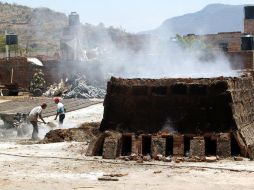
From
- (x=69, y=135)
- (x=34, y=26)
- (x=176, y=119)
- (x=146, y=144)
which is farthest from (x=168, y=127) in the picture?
(x=34, y=26)

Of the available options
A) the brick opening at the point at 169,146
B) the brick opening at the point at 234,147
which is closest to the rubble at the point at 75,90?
the brick opening at the point at 169,146

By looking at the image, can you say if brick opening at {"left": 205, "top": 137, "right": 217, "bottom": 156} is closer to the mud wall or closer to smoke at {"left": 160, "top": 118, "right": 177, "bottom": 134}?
the mud wall

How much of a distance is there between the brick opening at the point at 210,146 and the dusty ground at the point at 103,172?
0.80 m

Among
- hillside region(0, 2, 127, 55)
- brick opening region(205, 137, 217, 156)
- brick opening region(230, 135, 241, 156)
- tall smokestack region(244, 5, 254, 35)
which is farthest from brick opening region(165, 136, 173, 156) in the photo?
hillside region(0, 2, 127, 55)

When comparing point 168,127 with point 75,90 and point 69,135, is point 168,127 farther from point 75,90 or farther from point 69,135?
point 75,90

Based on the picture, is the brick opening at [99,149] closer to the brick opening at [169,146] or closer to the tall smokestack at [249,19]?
the brick opening at [169,146]

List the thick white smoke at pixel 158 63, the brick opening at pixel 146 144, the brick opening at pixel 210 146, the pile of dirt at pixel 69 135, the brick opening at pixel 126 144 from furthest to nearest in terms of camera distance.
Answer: the thick white smoke at pixel 158 63 < the pile of dirt at pixel 69 135 < the brick opening at pixel 126 144 < the brick opening at pixel 146 144 < the brick opening at pixel 210 146

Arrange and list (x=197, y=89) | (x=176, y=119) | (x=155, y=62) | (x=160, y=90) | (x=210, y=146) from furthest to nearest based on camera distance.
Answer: (x=155, y=62)
(x=160, y=90)
(x=176, y=119)
(x=197, y=89)
(x=210, y=146)

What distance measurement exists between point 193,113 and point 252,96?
2390 millimetres

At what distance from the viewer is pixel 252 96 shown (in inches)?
591

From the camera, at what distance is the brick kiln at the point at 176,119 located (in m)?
12.9

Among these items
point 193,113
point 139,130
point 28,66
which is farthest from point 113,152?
point 28,66

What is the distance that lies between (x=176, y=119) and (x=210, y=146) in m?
1.08

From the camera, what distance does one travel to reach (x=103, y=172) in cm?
1139
